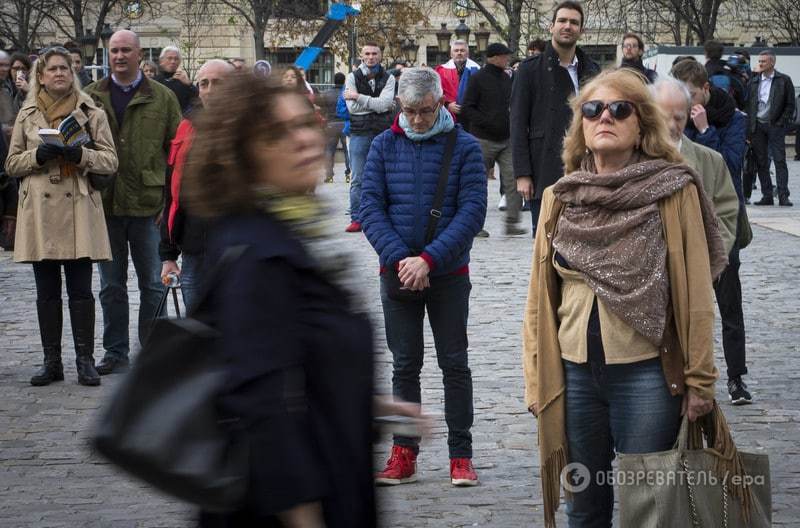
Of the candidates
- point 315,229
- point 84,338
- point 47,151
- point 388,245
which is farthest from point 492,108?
point 315,229

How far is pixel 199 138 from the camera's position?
2.90 metres

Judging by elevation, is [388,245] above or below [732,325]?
above

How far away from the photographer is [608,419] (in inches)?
172

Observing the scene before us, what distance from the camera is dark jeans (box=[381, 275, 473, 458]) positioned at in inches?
241

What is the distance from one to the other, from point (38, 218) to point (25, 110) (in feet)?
2.29

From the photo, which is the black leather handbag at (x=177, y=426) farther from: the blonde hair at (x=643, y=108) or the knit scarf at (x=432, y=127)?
the knit scarf at (x=432, y=127)

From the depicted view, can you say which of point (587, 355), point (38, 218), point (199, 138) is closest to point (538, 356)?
point (587, 355)

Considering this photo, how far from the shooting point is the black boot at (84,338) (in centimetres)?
845

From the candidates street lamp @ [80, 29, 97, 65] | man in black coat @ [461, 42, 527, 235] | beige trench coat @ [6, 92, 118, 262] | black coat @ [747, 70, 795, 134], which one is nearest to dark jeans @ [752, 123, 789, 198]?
black coat @ [747, 70, 795, 134]

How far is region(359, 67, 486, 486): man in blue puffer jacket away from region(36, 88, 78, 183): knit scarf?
2994 mm

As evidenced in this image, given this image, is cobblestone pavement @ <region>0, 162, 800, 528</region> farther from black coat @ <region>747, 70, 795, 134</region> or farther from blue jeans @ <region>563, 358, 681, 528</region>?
black coat @ <region>747, 70, 795, 134</region>

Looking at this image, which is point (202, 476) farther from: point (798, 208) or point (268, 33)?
point (268, 33)

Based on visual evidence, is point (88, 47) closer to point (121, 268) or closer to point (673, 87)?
point (121, 268)

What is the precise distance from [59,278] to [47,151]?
0.89 meters
